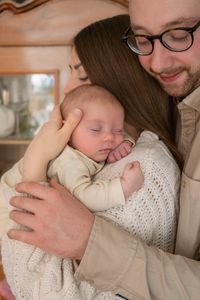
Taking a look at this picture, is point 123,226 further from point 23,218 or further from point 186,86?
point 186,86

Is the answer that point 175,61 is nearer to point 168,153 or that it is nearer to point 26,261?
point 168,153

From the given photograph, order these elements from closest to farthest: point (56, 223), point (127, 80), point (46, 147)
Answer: point (56, 223) → point (46, 147) → point (127, 80)

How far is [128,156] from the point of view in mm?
1118

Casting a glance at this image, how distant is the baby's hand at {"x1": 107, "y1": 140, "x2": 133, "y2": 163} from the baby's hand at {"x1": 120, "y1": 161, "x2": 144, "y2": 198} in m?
0.11

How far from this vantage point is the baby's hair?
1143 mm

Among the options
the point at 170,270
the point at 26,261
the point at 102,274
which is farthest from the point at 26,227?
the point at 170,270

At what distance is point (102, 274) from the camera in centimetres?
→ 95

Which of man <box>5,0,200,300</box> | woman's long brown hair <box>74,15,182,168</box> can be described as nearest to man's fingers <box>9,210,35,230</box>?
man <box>5,0,200,300</box>

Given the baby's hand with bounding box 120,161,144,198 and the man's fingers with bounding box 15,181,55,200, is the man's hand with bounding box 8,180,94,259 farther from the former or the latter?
the baby's hand with bounding box 120,161,144,198

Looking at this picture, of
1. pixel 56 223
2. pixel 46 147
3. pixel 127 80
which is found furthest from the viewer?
pixel 127 80

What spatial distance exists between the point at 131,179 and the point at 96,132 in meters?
0.20

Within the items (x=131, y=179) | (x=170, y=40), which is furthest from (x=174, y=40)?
(x=131, y=179)

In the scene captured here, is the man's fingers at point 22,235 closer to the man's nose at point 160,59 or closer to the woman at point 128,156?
the woman at point 128,156

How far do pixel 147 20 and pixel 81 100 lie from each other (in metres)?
0.29
